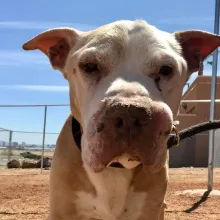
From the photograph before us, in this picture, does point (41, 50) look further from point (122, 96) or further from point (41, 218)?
point (41, 218)

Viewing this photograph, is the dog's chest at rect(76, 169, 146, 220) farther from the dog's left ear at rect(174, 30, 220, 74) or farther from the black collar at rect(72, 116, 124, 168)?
the dog's left ear at rect(174, 30, 220, 74)

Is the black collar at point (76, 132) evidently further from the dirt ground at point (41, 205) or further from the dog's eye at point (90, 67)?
the dirt ground at point (41, 205)

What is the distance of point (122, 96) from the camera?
2748mm

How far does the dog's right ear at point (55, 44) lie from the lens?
12.9 feet

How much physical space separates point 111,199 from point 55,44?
1375 mm

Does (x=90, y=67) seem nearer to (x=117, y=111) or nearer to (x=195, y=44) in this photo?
(x=117, y=111)

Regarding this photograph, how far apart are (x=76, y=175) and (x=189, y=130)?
4.71 feet

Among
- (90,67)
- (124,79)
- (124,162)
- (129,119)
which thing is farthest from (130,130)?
(90,67)

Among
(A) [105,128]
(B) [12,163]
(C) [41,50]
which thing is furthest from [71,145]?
(B) [12,163]

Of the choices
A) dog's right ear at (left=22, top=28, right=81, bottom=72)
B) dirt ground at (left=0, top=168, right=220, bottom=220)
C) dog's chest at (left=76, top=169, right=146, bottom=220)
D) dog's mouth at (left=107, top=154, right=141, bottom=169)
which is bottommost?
dirt ground at (left=0, top=168, right=220, bottom=220)

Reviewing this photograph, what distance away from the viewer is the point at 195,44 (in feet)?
13.3

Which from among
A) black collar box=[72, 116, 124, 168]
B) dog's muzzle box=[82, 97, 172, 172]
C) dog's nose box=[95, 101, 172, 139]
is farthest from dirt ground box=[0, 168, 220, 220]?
dog's nose box=[95, 101, 172, 139]

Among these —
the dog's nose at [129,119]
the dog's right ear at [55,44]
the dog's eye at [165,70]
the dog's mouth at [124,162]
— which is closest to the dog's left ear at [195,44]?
the dog's eye at [165,70]

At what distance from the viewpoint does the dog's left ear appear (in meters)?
3.96
